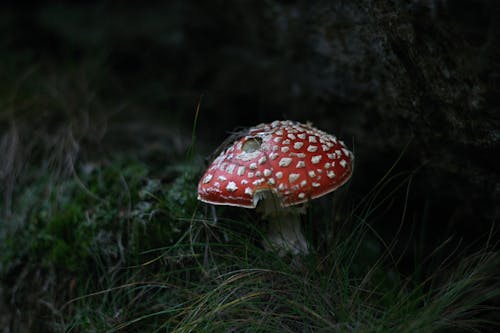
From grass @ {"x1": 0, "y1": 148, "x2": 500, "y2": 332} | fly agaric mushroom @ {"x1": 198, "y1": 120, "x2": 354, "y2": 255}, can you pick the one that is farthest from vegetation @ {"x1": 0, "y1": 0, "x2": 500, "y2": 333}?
fly agaric mushroom @ {"x1": 198, "y1": 120, "x2": 354, "y2": 255}

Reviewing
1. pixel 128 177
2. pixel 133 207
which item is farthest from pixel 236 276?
pixel 128 177

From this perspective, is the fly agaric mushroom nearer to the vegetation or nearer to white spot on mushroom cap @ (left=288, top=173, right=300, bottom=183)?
white spot on mushroom cap @ (left=288, top=173, right=300, bottom=183)

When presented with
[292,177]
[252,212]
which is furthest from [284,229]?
[292,177]

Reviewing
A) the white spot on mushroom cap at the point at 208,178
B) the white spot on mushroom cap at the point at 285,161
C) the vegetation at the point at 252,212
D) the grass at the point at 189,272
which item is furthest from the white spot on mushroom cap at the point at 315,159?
the white spot on mushroom cap at the point at 208,178

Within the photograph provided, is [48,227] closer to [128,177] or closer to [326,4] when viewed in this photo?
[128,177]

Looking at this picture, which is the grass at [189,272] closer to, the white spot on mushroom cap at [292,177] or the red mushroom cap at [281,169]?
the red mushroom cap at [281,169]

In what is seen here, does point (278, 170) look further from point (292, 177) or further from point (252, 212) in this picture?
point (252, 212)
